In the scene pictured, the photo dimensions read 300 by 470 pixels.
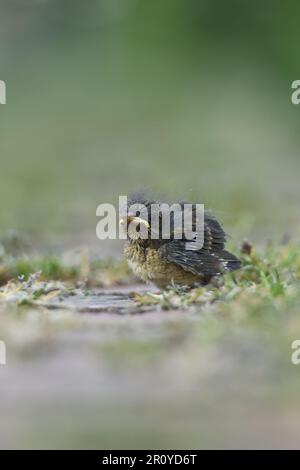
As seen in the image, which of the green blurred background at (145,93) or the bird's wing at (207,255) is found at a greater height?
the green blurred background at (145,93)

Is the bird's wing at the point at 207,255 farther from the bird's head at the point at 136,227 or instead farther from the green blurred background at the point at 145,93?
the green blurred background at the point at 145,93

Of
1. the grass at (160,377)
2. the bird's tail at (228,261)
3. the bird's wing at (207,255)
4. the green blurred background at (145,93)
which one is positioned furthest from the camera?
the green blurred background at (145,93)

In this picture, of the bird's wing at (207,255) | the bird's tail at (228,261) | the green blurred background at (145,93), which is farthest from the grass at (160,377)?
the green blurred background at (145,93)

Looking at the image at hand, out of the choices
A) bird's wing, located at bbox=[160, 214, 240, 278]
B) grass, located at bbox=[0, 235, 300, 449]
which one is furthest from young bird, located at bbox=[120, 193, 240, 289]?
grass, located at bbox=[0, 235, 300, 449]

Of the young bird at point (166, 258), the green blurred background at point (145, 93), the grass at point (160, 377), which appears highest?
the green blurred background at point (145, 93)

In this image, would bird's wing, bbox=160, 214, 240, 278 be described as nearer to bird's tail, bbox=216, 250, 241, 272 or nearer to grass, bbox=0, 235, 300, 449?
bird's tail, bbox=216, 250, 241, 272

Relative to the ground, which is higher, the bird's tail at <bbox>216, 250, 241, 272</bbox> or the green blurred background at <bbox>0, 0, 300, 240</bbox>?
the green blurred background at <bbox>0, 0, 300, 240</bbox>
